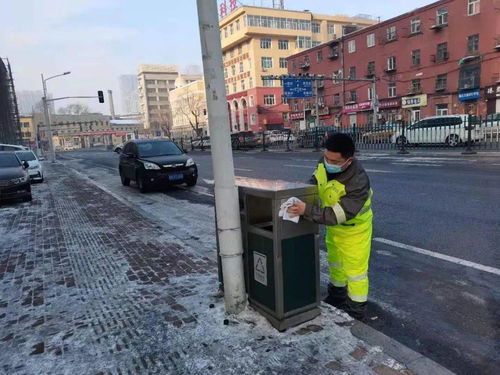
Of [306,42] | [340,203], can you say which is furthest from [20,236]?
[306,42]

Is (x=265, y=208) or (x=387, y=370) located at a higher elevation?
(x=265, y=208)

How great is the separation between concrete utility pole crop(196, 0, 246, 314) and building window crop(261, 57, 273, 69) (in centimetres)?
6798

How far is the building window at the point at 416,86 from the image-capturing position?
128 feet

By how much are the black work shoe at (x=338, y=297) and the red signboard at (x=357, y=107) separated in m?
43.1

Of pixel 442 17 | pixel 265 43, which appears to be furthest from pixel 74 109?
pixel 442 17

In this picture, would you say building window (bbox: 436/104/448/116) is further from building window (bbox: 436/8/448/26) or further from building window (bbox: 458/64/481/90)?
building window (bbox: 436/8/448/26)

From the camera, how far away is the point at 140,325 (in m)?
3.25

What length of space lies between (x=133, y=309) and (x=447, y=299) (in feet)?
9.38

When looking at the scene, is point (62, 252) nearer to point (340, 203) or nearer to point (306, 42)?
point (340, 203)

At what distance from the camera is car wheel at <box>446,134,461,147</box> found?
20.6m

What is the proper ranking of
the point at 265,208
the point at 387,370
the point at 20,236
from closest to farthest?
1. the point at 387,370
2. the point at 265,208
3. the point at 20,236

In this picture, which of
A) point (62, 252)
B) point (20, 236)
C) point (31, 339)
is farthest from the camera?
point (20, 236)

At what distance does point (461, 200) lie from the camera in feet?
25.2

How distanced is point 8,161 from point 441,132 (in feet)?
65.9
